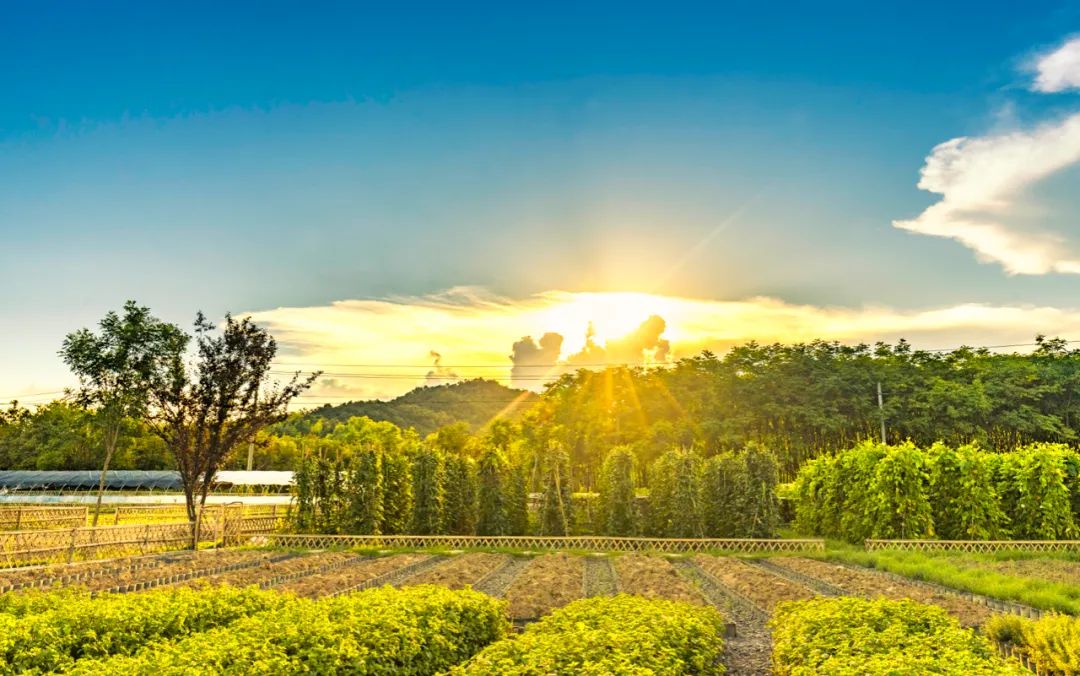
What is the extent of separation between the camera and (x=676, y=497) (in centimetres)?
2666

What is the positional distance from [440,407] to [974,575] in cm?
12348

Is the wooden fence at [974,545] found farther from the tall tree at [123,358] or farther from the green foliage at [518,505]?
the tall tree at [123,358]

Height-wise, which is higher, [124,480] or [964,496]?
[964,496]

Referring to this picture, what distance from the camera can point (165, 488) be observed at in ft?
186

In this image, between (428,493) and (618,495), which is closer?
(618,495)

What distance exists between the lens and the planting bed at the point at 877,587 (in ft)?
43.0

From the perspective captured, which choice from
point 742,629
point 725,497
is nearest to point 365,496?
point 725,497

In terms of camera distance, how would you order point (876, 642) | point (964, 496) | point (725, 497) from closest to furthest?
point (876, 642) → point (964, 496) → point (725, 497)

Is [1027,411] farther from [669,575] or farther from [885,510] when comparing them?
[669,575]

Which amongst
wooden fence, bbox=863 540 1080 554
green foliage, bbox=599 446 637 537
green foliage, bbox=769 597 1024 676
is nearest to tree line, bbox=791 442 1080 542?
wooden fence, bbox=863 540 1080 554

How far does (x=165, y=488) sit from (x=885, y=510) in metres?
53.2

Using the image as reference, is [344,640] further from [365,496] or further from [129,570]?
[365,496]

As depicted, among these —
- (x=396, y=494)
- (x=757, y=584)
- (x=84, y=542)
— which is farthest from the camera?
(x=396, y=494)

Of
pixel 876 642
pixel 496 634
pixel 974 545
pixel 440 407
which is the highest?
pixel 440 407
